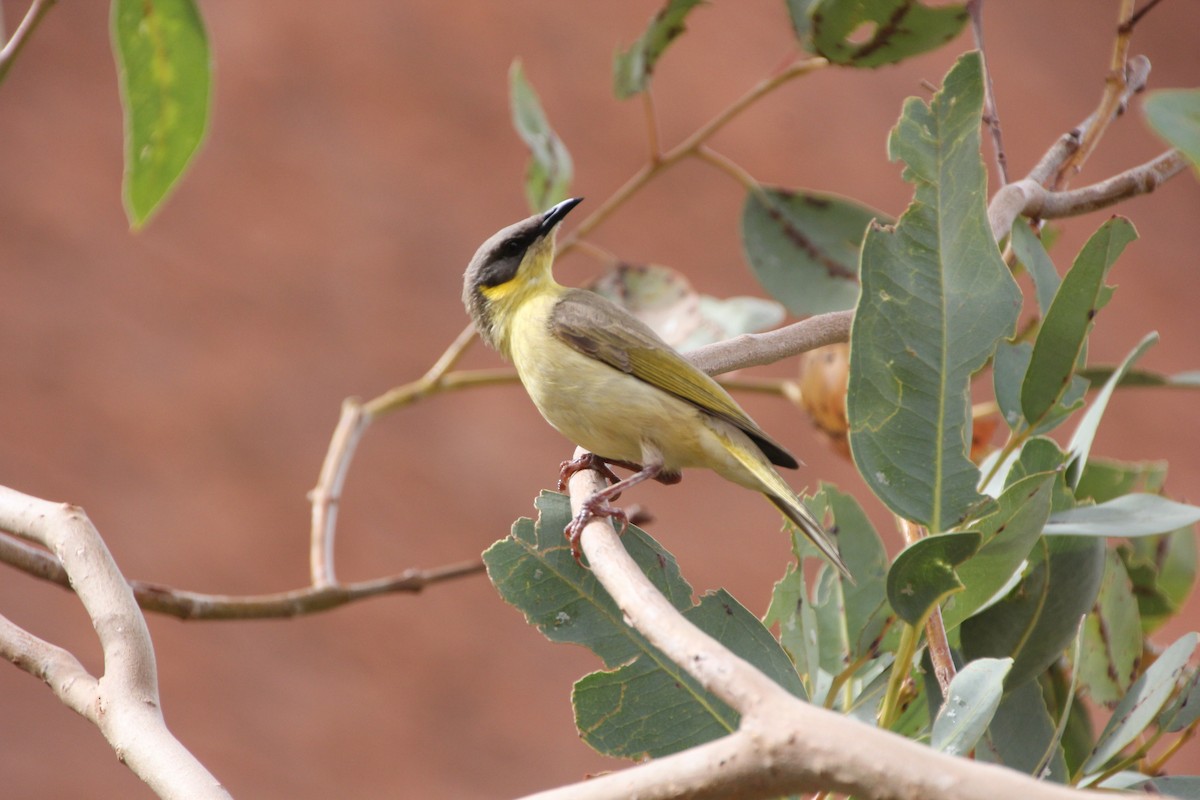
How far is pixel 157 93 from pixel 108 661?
3.34 ft

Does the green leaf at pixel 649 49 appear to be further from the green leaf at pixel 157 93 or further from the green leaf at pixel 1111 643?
the green leaf at pixel 1111 643

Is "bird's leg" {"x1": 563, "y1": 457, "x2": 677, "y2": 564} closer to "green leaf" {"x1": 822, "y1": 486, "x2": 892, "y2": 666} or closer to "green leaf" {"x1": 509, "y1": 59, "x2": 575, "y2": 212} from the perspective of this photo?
"green leaf" {"x1": 822, "y1": 486, "x2": 892, "y2": 666}

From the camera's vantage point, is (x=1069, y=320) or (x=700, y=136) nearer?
(x=1069, y=320)

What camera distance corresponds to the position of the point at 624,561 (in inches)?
48.5

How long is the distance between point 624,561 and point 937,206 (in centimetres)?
59

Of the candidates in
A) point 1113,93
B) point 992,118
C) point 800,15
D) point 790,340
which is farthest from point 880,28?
point 790,340

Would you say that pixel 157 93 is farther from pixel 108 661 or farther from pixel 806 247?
pixel 806 247

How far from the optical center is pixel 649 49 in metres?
2.44

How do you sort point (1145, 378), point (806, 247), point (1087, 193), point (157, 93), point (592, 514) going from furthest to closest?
point (806, 247) < point (1145, 378) < point (157, 93) < point (1087, 193) < point (592, 514)

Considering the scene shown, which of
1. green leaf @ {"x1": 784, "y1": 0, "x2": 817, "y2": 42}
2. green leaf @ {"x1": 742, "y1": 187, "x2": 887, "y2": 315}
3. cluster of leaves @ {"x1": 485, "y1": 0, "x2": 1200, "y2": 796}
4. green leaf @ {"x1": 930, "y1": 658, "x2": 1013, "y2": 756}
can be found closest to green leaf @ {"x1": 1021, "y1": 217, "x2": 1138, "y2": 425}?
cluster of leaves @ {"x1": 485, "y1": 0, "x2": 1200, "y2": 796}

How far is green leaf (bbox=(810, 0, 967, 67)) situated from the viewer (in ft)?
6.84

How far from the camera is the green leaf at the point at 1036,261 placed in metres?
1.71

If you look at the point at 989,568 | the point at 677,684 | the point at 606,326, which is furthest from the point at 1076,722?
the point at 606,326

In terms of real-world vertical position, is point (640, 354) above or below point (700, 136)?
below
